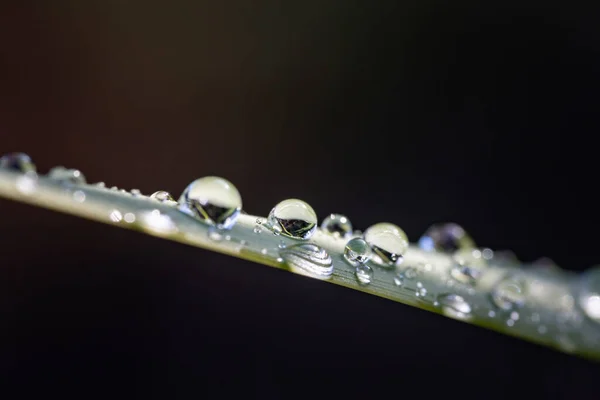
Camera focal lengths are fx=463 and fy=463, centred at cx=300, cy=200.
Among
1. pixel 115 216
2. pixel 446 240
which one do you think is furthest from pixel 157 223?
pixel 446 240

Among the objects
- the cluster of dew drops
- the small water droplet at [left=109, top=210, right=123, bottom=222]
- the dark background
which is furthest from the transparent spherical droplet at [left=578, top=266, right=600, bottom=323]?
the dark background

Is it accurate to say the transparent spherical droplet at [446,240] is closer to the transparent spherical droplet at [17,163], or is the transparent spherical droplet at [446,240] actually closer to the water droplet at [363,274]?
the water droplet at [363,274]

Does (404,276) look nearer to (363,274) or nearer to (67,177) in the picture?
(363,274)

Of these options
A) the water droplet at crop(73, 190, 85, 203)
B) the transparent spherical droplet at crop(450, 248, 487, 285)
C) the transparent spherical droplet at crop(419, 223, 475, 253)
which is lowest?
the water droplet at crop(73, 190, 85, 203)

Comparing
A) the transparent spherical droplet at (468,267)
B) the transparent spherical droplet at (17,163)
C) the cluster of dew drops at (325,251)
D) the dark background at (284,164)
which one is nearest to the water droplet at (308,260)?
the cluster of dew drops at (325,251)

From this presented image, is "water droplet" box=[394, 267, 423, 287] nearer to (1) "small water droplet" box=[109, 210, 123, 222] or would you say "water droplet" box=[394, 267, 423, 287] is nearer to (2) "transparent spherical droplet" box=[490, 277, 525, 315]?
(2) "transparent spherical droplet" box=[490, 277, 525, 315]

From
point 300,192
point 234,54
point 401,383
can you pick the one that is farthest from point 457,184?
point 234,54
